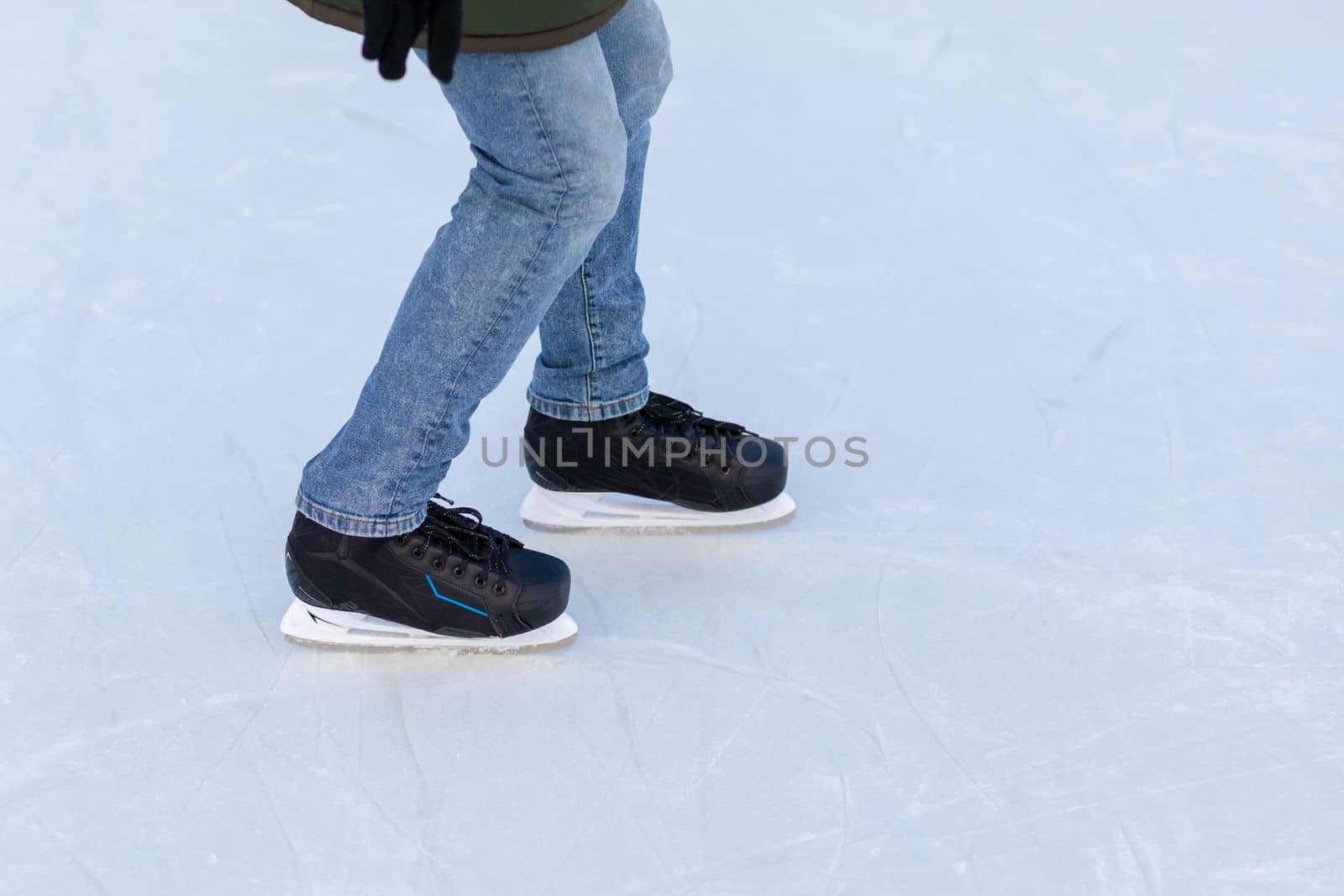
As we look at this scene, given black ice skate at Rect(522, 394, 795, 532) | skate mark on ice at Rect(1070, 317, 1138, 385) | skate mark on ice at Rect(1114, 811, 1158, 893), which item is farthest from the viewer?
skate mark on ice at Rect(1070, 317, 1138, 385)

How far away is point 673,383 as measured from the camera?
6.11 ft

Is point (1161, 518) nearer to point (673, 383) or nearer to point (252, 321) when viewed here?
point (673, 383)

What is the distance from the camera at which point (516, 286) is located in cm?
123

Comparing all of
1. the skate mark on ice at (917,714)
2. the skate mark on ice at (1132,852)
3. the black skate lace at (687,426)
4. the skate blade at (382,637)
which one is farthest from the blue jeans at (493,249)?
the skate mark on ice at (1132,852)

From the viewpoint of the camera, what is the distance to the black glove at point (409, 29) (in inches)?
37.5

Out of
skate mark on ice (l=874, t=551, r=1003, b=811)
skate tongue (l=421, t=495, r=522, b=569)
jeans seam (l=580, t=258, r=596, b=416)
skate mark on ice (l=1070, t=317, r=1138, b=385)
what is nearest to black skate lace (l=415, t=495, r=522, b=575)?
skate tongue (l=421, t=495, r=522, b=569)

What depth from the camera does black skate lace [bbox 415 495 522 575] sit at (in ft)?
4.57

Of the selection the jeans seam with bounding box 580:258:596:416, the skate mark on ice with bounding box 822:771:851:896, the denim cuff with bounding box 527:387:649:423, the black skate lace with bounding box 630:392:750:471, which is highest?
the jeans seam with bounding box 580:258:596:416

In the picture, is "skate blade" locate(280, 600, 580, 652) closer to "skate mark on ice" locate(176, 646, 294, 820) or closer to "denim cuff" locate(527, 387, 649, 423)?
"skate mark on ice" locate(176, 646, 294, 820)

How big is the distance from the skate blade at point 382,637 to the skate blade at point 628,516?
8.7 inches

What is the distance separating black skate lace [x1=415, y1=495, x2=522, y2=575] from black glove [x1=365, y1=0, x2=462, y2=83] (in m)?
0.54

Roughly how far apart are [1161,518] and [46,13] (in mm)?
2442

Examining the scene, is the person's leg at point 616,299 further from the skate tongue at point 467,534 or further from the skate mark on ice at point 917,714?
the skate mark on ice at point 917,714

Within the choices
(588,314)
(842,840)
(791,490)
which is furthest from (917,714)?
(588,314)
